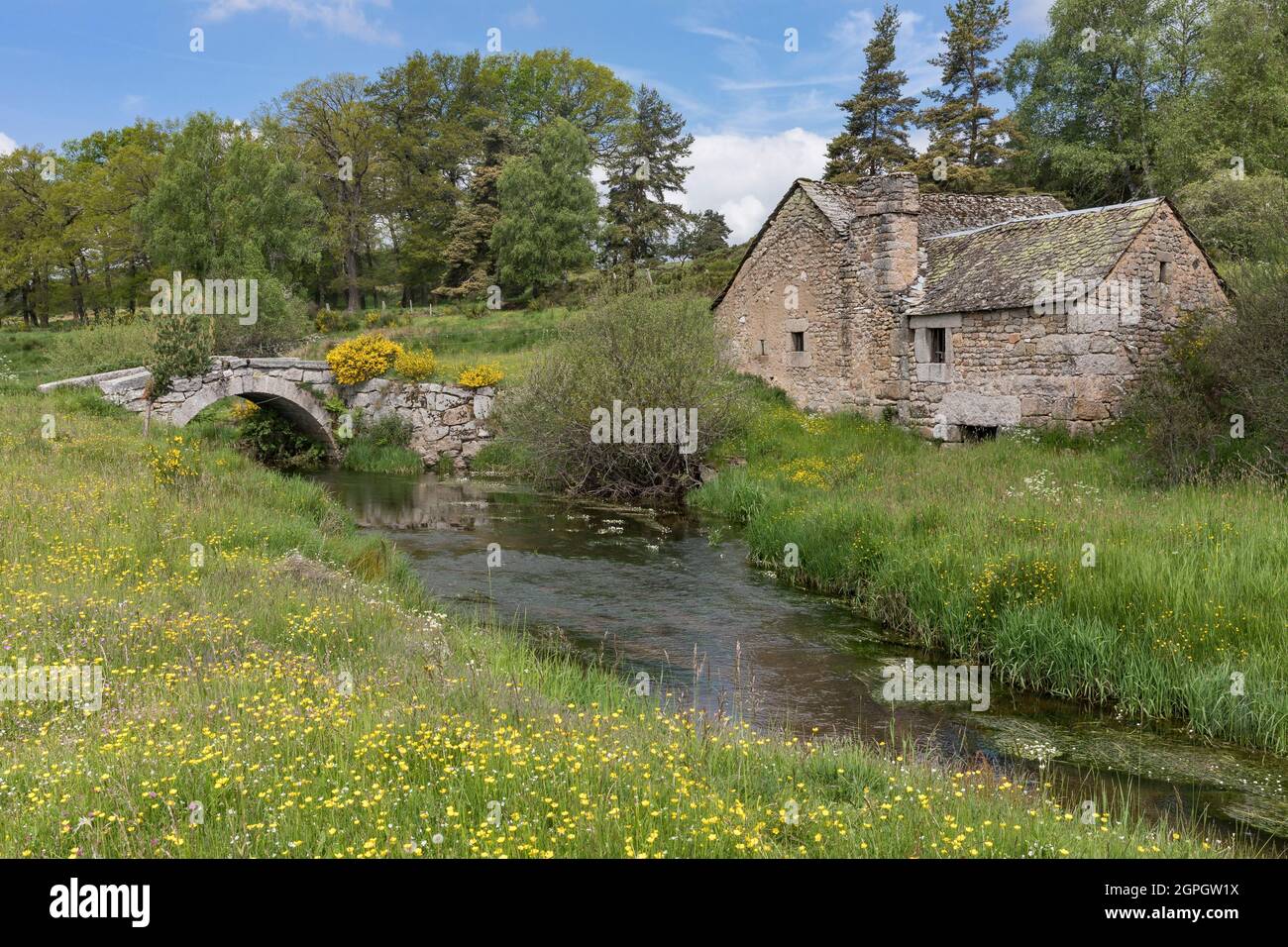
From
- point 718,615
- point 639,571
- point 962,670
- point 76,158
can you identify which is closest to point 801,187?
point 639,571

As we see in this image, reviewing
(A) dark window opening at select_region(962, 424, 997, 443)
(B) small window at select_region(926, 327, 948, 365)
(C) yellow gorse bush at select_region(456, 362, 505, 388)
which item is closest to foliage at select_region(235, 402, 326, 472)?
(C) yellow gorse bush at select_region(456, 362, 505, 388)

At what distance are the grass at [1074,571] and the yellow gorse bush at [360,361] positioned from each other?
15412 mm

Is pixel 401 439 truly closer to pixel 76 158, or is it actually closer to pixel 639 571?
pixel 639 571

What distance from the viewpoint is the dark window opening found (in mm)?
20694

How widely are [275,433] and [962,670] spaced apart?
79.2ft

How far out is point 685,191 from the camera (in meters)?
54.5

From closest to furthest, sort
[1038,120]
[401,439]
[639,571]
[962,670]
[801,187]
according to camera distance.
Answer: [962,670]
[639,571]
[801,187]
[401,439]
[1038,120]

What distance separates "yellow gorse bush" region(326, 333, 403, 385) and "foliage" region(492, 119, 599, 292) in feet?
64.9

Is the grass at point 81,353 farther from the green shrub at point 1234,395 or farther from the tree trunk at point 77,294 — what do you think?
the green shrub at point 1234,395

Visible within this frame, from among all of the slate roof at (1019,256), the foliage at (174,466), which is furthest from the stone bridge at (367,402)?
the slate roof at (1019,256)

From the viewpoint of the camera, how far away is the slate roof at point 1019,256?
18406mm

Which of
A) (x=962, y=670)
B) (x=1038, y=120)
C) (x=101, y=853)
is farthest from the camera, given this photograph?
(x=1038, y=120)

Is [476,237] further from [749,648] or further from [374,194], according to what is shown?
[749,648]

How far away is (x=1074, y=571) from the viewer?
34.2ft
